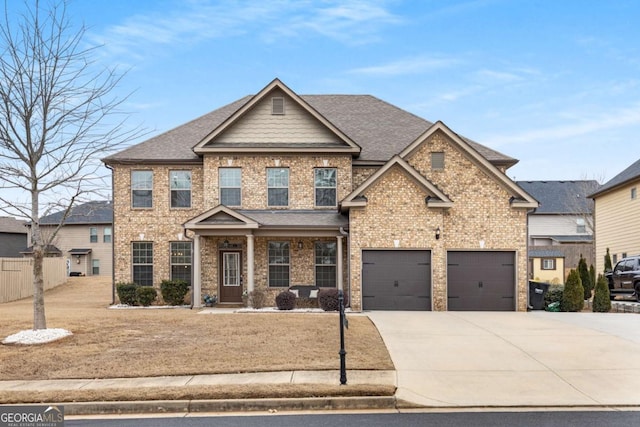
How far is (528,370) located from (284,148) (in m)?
14.2

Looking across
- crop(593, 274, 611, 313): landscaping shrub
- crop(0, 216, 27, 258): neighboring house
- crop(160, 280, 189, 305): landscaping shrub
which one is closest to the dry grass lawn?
crop(160, 280, 189, 305): landscaping shrub

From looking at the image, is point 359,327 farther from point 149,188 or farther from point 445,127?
point 149,188

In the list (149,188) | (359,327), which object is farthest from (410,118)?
(359,327)

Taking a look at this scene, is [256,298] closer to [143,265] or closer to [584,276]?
[143,265]

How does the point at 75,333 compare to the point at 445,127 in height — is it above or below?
below

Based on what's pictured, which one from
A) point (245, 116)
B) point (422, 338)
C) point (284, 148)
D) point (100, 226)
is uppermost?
point (245, 116)

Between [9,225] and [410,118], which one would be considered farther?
[9,225]

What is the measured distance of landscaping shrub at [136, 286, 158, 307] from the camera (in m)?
22.3

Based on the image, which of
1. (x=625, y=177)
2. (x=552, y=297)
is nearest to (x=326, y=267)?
(x=552, y=297)

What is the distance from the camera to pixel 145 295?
22250mm

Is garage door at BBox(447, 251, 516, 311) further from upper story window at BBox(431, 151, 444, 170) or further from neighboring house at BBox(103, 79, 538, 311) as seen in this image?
upper story window at BBox(431, 151, 444, 170)

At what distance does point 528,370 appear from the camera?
10.4m

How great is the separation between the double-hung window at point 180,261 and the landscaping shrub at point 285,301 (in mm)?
4816

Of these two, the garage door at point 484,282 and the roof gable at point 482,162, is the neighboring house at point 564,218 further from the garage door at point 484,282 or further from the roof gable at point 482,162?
Answer: the roof gable at point 482,162
